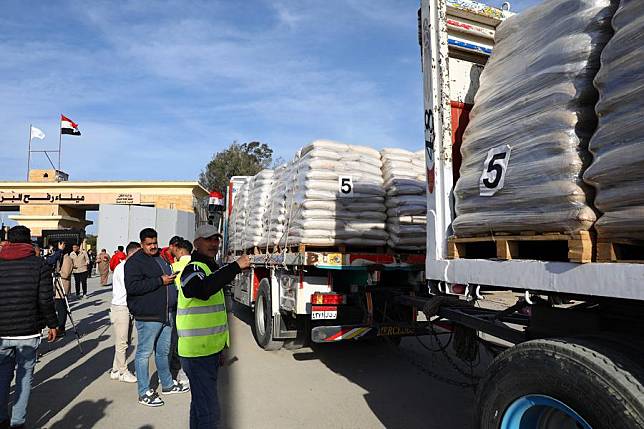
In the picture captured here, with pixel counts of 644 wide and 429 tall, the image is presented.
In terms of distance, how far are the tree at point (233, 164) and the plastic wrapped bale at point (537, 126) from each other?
116ft

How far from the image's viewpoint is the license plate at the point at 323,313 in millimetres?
5730

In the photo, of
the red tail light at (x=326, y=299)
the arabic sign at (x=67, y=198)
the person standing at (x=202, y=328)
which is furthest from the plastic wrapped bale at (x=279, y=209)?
the arabic sign at (x=67, y=198)

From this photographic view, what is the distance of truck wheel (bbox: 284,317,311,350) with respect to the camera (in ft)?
22.5

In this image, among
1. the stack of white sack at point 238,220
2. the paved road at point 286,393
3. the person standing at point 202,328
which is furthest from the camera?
the stack of white sack at point 238,220

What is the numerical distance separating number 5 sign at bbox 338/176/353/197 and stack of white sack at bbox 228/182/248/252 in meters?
3.72

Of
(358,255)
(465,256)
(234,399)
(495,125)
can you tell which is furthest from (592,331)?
(234,399)

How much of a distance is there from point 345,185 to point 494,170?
11.5 feet

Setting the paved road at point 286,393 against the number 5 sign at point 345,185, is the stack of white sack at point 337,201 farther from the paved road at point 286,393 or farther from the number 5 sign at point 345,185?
the paved road at point 286,393

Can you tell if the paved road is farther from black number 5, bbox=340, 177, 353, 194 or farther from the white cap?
black number 5, bbox=340, 177, 353, 194

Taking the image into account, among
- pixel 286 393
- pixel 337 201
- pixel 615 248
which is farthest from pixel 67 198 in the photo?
pixel 615 248

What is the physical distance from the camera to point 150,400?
4766mm

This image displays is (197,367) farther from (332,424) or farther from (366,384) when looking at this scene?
(366,384)

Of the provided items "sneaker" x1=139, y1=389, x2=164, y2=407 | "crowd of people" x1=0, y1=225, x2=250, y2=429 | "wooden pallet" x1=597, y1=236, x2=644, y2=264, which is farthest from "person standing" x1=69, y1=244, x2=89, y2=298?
"wooden pallet" x1=597, y1=236, x2=644, y2=264

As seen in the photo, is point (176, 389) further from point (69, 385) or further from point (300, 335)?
point (300, 335)
